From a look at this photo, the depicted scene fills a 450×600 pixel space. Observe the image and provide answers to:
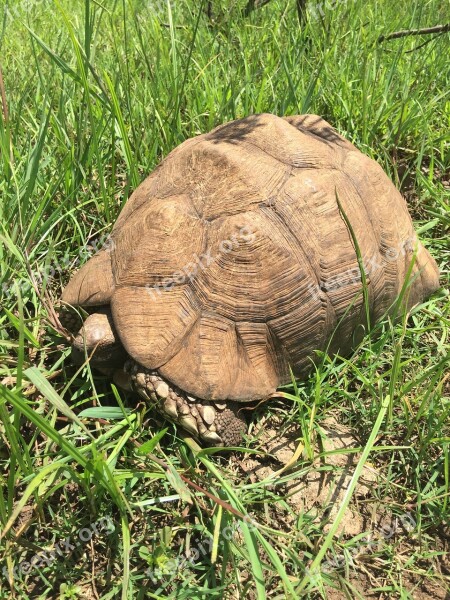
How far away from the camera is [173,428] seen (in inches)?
80.3

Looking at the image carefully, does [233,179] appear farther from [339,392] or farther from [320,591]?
[320,591]

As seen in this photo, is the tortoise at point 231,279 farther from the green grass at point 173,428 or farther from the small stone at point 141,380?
the green grass at point 173,428

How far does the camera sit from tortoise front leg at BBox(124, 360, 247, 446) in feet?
6.40

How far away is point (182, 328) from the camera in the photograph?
1955 mm

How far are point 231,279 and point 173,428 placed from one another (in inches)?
26.5

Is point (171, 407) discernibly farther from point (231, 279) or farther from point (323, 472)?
point (323, 472)

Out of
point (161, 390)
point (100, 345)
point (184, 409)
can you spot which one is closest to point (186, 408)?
point (184, 409)

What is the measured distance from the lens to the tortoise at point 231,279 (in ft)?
6.42

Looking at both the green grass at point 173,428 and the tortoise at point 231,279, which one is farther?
the tortoise at point 231,279

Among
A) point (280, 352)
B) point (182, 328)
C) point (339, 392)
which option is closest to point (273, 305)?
point (280, 352)

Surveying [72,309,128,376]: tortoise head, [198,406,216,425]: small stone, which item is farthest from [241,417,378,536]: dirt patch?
[72,309,128,376]: tortoise head

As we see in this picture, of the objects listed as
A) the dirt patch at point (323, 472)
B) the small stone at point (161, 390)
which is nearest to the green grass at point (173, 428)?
the dirt patch at point (323, 472)

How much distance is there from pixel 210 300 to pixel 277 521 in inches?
35.6

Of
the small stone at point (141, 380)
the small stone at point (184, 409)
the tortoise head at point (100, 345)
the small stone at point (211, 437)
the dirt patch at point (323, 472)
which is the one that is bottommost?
the dirt patch at point (323, 472)
